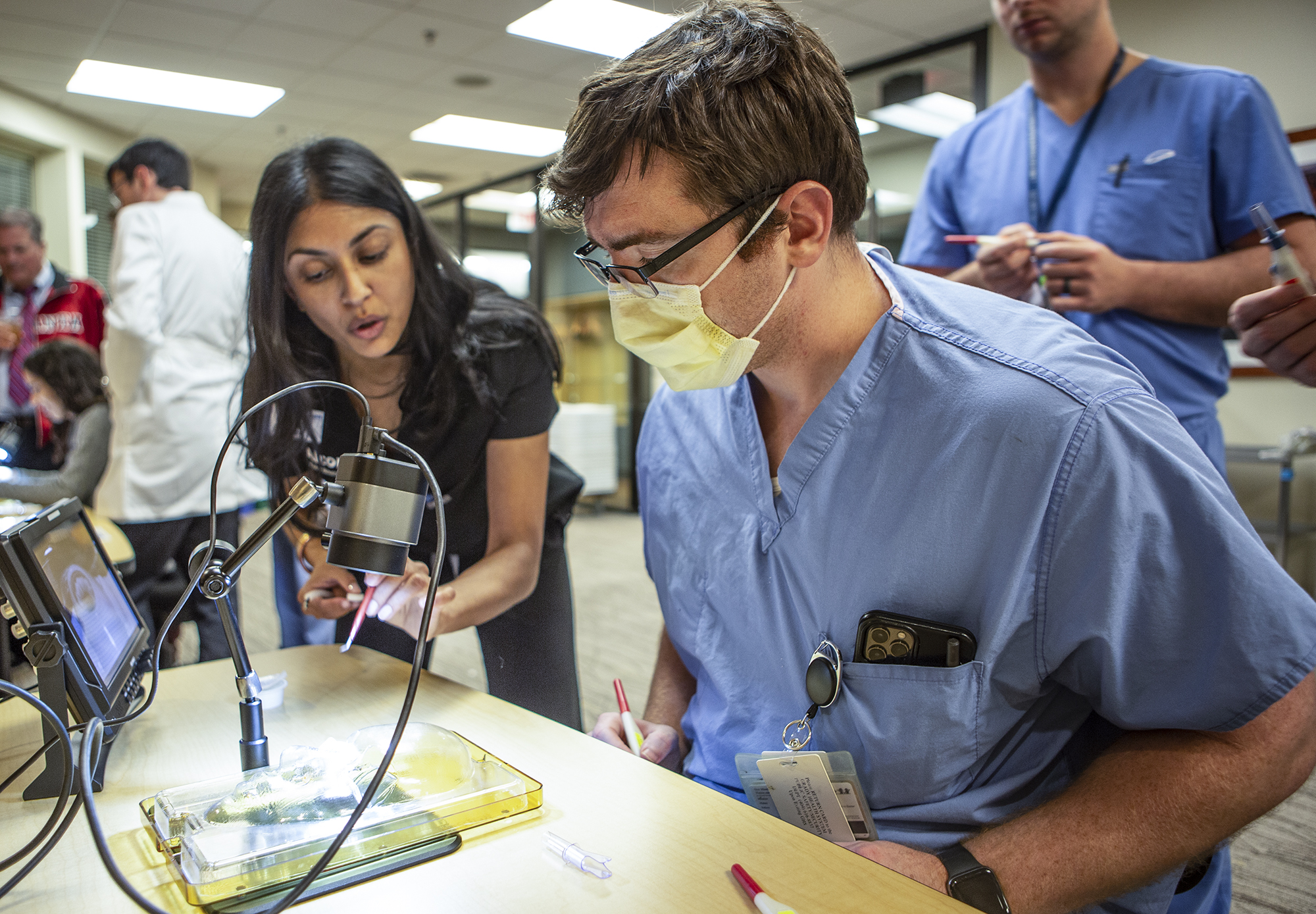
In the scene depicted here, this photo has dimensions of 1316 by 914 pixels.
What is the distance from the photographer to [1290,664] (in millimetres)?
738

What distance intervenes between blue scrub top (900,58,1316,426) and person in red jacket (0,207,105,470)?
396 cm

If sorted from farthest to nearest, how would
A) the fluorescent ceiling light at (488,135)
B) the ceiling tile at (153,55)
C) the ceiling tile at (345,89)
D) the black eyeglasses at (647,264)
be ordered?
the fluorescent ceiling light at (488,135) → the ceiling tile at (345,89) → the ceiling tile at (153,55) → the black eyeglasses at (647,264)

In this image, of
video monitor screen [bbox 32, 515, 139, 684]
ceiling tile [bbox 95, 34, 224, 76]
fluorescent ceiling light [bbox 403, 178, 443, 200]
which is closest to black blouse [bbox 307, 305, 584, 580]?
video monitor screen [bbox 32, 515, 139, 684]

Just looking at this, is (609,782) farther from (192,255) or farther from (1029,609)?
(192,255)

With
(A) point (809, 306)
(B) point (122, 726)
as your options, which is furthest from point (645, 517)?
(B) point (122, 726)

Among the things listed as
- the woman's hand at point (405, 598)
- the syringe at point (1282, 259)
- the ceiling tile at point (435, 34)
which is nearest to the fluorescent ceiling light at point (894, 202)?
the ceiling tile at point (435, 34)

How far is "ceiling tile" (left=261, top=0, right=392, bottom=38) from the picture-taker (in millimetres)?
4418

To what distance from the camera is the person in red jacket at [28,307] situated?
4008mm

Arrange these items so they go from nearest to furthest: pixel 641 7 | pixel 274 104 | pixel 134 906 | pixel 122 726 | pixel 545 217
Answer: pixel 134 906, pixel 122 726, pixel 545 217, pixel 641 7, pixel 274 104

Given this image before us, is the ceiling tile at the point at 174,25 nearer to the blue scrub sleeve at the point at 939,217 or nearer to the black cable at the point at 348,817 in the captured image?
the blue scrub sleeve at the point at 939,217

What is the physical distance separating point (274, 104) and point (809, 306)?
6.12 meters

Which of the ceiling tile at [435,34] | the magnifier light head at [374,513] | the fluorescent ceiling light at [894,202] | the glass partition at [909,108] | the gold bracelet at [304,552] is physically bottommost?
the gold bracelet at [304,552]

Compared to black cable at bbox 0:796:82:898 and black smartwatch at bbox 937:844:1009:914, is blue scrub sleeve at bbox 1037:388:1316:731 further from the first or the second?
black cable at bbox 0:796:82:898

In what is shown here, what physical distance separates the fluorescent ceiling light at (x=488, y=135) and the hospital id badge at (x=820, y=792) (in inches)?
238
